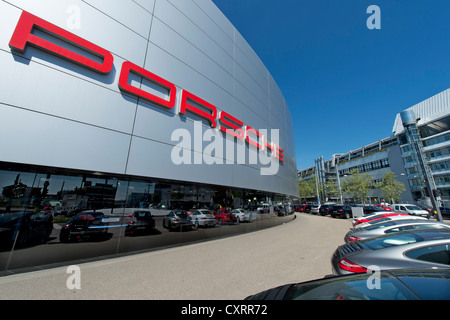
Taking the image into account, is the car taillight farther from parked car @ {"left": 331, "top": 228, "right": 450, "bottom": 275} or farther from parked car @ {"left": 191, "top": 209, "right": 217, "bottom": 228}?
parked car @ {"left": 191, "top": 209, "right": 217, "bottom": 228}

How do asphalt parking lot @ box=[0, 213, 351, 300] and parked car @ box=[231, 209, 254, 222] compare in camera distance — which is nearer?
asphalt parking lot @ box=[0, 213, 351, 300]

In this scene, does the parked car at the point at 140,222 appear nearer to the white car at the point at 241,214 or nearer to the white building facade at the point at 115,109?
the white building facade at the point at 115,109

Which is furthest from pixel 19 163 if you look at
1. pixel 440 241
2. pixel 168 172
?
pixel 440 241

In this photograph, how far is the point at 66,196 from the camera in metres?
5.56

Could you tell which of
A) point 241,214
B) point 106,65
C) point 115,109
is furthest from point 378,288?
point 241,214

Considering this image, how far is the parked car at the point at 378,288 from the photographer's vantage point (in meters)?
1.56

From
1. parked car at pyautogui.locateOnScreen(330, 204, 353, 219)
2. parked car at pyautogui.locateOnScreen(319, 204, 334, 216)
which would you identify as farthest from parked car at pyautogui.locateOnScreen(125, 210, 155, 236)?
parked car at pyautogui.locateOnScreen(319, 204, 334, 216)

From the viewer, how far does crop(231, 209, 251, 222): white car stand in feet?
36.7

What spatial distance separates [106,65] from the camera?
6242 mm

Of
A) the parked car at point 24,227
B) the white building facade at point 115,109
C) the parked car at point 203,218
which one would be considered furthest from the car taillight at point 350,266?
the parked car at point 24,227

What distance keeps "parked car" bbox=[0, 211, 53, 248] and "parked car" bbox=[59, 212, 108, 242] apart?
1.36 feet

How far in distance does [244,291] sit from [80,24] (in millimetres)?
9932

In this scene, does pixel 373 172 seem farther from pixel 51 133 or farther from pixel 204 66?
pixel 51 133

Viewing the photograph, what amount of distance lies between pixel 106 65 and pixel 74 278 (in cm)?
690
